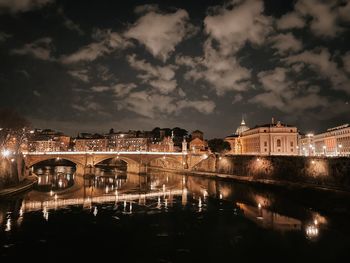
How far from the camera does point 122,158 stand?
72562 millimetres

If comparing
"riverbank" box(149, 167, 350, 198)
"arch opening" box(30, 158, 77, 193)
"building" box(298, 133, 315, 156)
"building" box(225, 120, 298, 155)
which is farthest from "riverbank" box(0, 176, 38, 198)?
"building" box(225, 120, 298, 155)

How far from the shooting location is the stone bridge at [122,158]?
57062 millimetres

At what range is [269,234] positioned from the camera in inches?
896

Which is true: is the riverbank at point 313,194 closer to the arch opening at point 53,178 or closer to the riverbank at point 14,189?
the arch opening at point 53,178

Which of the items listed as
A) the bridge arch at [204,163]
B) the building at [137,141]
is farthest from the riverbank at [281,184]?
the building at [137,141]

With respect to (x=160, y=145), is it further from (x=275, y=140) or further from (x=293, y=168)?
(x=293, y=168)

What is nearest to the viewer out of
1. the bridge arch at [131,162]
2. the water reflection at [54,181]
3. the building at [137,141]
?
the water reflection at [54,181]

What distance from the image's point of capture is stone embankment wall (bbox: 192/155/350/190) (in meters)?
35.3

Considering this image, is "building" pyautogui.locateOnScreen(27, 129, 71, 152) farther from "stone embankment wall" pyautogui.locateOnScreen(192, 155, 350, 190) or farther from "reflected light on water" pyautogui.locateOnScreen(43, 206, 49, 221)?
"reflected light on water" pyautogui.locateOnScreen(43, 206, 49, 221)

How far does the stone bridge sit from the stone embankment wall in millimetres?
12177

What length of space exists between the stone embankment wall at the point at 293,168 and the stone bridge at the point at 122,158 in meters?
12.2

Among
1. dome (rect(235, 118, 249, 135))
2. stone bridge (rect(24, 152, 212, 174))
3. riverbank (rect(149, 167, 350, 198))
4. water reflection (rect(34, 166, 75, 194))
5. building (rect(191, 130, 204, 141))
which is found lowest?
water reflection (rect(34, 166, 75, 194))

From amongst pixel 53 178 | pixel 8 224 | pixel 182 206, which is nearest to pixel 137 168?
pixel 53 178

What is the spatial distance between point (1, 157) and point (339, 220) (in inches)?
1569
